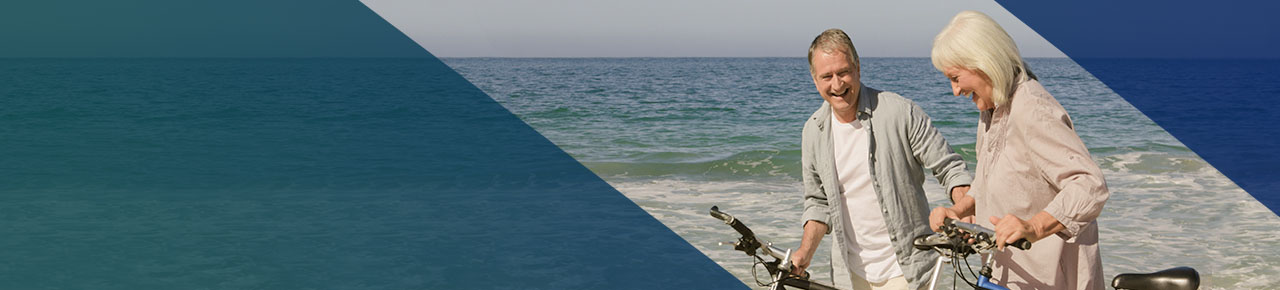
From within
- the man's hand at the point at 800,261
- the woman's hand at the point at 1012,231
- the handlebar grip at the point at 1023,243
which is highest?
the woman's hand at the point at 1012,231

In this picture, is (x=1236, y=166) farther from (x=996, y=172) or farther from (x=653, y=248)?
(x=996, y=172)

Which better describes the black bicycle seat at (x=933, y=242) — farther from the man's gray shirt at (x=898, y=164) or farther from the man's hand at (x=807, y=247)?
the man's gray shirt at (x=898, y=164)

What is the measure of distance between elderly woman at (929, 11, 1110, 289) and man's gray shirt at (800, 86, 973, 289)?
27.6 inches

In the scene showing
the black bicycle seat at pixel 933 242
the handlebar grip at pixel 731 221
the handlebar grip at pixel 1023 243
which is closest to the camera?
the handlebar grip at pixel 1023 243

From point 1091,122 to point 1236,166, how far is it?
27.4 feet

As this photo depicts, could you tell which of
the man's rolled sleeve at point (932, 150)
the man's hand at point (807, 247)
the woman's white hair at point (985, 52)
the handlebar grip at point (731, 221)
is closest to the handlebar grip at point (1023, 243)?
the woman's white hair at point (985, 52)

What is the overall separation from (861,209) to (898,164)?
21 cm

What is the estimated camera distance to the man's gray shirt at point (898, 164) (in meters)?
3.27

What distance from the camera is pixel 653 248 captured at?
883cm

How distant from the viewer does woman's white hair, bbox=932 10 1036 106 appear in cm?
234

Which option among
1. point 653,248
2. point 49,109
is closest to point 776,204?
point 653,248

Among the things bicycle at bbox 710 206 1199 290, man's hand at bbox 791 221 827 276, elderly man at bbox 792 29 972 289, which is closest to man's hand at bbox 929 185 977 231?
bicycle at bbox 710 206 1199 290

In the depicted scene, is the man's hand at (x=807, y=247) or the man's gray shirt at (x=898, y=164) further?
the man's gray shirt at (x=898, y=164)

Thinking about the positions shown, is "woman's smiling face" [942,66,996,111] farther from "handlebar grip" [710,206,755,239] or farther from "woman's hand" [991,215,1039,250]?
"handlebar grip" [710,206,755,239]
